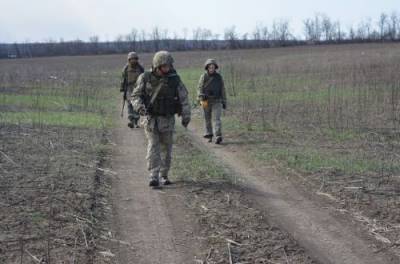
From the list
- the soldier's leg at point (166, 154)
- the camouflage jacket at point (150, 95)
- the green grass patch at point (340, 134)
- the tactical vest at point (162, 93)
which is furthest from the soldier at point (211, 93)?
the tactical vest at point (162, 93)

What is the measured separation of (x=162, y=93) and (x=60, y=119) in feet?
30.3

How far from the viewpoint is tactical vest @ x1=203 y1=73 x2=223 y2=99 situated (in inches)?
547

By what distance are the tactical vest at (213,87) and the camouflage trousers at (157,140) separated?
4.62m

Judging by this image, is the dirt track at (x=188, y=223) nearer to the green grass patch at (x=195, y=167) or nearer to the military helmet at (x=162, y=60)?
the green grass patch at (x=195, y=167)

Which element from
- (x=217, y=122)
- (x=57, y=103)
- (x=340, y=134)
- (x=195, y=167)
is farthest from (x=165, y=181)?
(x=57, y=103)

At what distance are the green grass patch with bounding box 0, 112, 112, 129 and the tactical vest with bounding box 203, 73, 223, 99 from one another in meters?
3.89

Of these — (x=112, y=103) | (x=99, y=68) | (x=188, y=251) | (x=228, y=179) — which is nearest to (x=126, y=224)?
(x=188, y=251)

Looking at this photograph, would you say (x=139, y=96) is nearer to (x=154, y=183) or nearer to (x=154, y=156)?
(x=154, y=156)

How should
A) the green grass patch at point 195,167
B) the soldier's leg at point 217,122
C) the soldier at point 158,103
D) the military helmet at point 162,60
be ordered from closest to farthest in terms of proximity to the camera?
the military helmet at point 162,60 < the soldier at point 158,103 < the green grass patch at point 195,167 < the soldier's leg at point 217,122

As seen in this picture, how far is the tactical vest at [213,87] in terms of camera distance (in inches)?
547

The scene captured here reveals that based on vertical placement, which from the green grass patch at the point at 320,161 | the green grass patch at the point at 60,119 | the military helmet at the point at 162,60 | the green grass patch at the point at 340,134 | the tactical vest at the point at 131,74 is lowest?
the green grass patch at the point at 320,161

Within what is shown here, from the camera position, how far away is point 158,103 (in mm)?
9219

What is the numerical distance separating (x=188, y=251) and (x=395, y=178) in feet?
15.3

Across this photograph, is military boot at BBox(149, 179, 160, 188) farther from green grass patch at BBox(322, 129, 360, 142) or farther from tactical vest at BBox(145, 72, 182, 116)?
green grass patch at BBox(322, 129, 360, 142)
